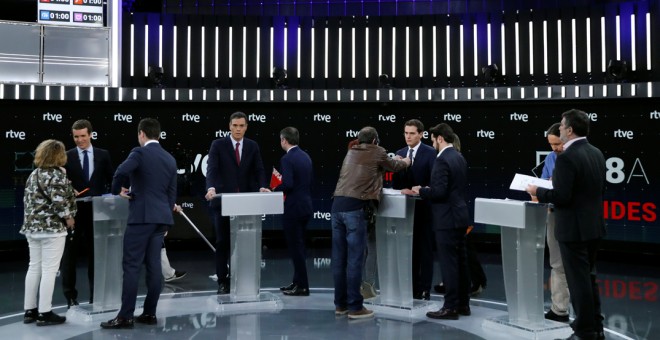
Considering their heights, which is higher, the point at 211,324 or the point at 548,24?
the point at 548,24

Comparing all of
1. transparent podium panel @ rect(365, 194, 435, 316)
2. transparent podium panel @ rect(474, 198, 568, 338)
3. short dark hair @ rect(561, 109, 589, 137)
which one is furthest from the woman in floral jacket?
short dark hair @ rect(561, 109, 589, 137)

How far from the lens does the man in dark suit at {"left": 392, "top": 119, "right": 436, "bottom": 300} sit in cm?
557

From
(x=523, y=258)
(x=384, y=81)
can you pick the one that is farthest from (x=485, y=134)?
(x=523, y=258)

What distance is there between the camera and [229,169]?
5.80 meters

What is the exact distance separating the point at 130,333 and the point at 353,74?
18.3 ft

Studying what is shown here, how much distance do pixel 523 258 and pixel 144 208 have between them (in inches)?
103

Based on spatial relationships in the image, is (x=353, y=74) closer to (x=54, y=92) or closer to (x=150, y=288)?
(x=54, y=92)

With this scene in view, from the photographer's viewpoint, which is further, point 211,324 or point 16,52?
point 16,52

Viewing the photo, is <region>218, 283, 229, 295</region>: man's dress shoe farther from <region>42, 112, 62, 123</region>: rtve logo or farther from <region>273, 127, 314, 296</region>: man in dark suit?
<region>42, 112, 62, 123</region>: rtve logo

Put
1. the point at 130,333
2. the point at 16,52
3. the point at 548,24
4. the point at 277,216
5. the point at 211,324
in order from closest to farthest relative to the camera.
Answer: the point at 130,333, the point at 211,324, the point at 16,52, the point at 548,24, the point at 277,216

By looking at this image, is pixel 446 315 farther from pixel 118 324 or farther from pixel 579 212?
pixel 118 324

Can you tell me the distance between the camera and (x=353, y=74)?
30.3 ft

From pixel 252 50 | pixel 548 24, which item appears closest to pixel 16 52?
pixel 252 50

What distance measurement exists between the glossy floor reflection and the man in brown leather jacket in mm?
281
